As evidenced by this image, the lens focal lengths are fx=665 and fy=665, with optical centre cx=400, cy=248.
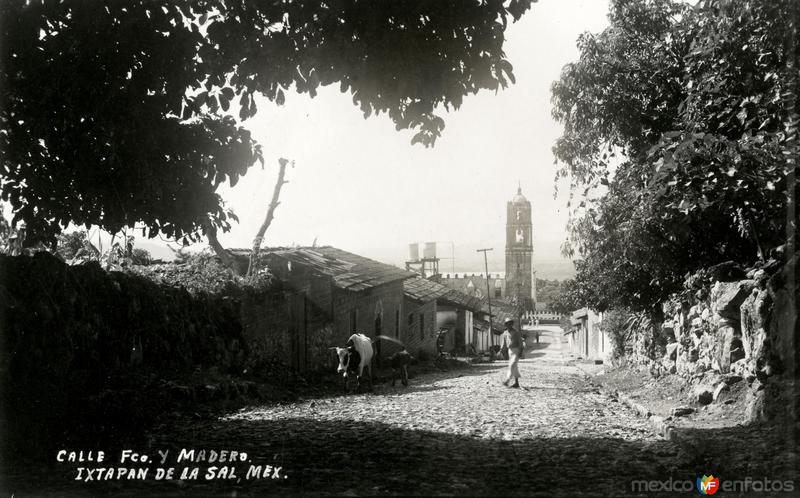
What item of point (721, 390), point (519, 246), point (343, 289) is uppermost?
point (519, 246)

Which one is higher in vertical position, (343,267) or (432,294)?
(343,267)

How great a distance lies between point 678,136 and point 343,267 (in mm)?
13031

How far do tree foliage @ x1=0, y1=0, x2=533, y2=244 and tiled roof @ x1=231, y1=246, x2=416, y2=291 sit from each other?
30.7 ft

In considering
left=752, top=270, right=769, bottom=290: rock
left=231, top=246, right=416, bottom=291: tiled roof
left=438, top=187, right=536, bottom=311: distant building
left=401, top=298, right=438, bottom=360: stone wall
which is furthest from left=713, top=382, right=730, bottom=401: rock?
left=438, top=187, right=536, bottom=311: distant building

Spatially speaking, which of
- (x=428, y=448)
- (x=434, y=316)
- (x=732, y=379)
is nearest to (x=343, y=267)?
(x=434, y=316)

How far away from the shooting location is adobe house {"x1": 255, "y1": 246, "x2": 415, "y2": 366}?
677 inches

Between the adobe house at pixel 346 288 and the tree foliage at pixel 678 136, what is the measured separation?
6947 mm

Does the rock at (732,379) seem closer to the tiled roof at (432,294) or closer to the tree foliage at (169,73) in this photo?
the tree foliage at (169,73)

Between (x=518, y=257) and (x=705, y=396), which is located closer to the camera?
(x=705, y=396)

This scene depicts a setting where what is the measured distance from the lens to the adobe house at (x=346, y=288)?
17203 millimetres

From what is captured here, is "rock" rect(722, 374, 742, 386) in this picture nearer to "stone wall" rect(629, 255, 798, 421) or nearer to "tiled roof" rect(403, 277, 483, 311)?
"stone wall" rect(629, 255, 798, 421)

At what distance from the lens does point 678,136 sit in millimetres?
11211

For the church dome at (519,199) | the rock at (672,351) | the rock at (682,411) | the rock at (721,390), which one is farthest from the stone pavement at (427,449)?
Result: the church dome at (519,199)

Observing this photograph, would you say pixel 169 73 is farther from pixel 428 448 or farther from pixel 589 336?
pixel 589 336
